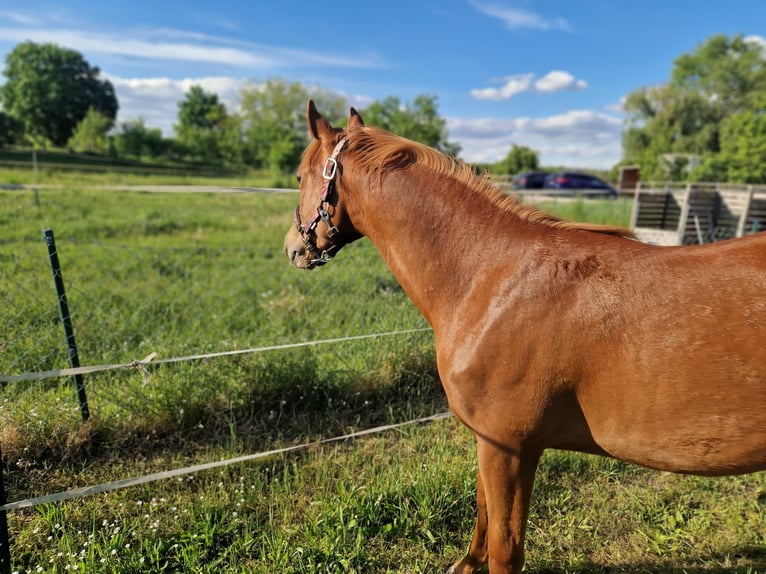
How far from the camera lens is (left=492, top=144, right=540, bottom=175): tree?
4503cm

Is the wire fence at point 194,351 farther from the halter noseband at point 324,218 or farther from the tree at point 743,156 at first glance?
the tree at point 743,156

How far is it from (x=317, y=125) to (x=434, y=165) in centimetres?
63

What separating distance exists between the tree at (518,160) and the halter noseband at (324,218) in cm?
4532

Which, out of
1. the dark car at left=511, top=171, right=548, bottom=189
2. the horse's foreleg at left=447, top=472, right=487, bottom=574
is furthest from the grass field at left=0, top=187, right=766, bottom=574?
the dark car at left=511, top=171, right=548, bottom=189

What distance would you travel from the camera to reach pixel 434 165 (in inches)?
84.2

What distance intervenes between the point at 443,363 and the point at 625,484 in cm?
205

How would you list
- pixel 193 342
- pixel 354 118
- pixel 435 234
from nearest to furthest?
1. pixel 435 234
2. pixel 354 118
3. pixel 193 342

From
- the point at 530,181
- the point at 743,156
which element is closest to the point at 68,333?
the point at 743,156

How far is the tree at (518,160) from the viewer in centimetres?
4503

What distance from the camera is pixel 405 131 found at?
113 ft

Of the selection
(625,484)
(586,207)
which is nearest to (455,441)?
(625,484)

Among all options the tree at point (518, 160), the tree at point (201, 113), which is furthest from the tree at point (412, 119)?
the tree at point (201, 113)

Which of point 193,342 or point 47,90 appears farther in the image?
point 47,90

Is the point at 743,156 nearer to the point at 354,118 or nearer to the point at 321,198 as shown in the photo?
the point at 354,118
